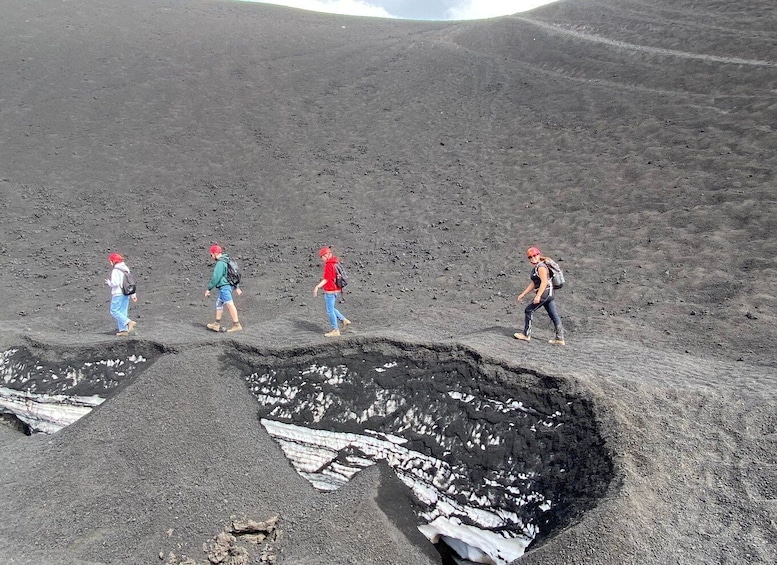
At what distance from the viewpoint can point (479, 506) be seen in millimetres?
7383

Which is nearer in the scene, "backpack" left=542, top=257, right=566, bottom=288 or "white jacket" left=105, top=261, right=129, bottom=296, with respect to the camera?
"backpack" left=542, top=257, right=566, bottom=288

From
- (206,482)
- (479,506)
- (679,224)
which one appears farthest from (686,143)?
(206,482)

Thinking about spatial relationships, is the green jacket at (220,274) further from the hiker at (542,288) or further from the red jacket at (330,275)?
the hiker at (542,288)

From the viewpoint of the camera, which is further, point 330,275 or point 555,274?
point 330,275

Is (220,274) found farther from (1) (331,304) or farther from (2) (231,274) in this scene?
(1) (331,304)

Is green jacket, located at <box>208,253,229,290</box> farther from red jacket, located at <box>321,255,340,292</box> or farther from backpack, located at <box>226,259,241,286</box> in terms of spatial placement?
red jacket, located at <box>321,255,340,292</box>

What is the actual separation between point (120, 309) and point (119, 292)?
1.52ft

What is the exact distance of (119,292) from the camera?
1151cm

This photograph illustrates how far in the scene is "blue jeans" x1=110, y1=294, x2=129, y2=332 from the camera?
11609 millimetres

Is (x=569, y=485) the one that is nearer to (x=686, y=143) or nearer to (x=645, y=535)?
(x=645, y=535)

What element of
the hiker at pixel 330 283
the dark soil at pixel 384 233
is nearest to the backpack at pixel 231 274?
the dark soil at pixel 384 233

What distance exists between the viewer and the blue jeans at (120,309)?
11609 millimetres

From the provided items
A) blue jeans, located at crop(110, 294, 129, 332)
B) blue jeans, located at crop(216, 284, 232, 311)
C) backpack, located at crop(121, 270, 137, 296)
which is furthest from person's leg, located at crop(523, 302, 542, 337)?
blue jeans, located at crop(110, 294, 129, 332)

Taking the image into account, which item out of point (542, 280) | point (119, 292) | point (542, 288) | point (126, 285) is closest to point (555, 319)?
point (542, 288)
